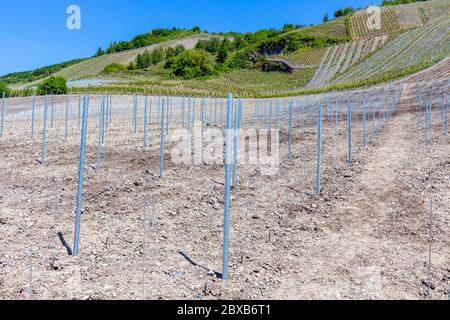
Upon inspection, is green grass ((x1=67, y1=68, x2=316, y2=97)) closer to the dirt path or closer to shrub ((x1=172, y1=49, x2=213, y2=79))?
shrub ((x1=172, y1=49, x2=213, y2=79))

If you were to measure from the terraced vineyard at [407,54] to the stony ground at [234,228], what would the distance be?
29385 mm

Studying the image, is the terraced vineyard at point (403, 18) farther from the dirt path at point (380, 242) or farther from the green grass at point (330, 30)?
the dirt path at point (380, 242)

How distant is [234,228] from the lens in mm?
5348

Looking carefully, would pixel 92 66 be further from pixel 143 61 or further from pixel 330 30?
pixel 330 30

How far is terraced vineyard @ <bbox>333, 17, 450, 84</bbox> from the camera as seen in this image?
3675 centimetres

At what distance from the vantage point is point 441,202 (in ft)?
19.7

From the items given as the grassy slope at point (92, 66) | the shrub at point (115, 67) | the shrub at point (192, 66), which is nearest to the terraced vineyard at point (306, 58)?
the shrub at point (192, 66)

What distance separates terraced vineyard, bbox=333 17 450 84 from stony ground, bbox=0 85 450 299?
2939 cm

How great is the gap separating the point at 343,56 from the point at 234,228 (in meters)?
61.4

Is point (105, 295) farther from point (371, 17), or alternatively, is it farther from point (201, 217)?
point (371, 17)
